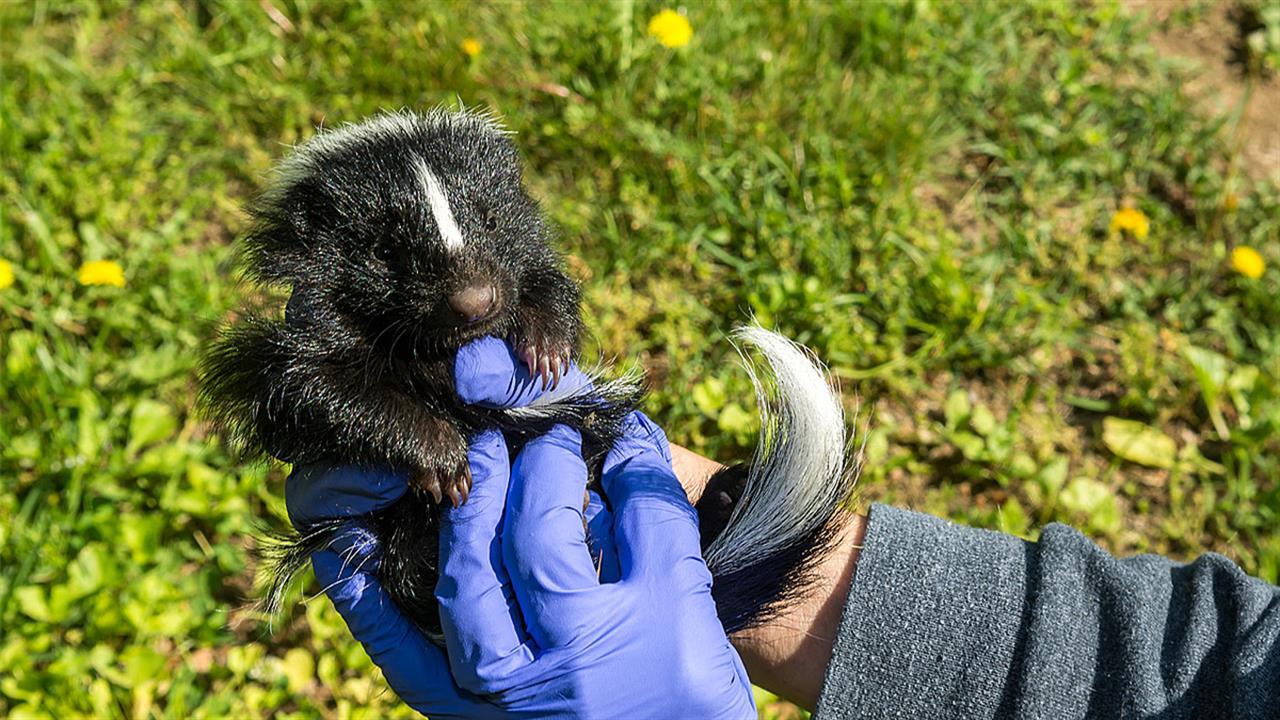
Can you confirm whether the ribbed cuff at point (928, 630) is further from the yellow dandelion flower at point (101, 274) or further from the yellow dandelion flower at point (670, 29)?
the yellow dandelion flower at point (101, 274)

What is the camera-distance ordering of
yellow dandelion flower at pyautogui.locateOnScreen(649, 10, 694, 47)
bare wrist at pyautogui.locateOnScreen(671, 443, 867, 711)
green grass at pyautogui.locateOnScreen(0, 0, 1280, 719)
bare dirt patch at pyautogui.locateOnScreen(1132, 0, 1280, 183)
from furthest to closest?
bare dirt patch at pyautogui.locateOnScreen(1132, 0, 1280, 183)
yellow dandelion flower at pyautogui.locateOnScreen(649, 10, 694, 47)
green grass at pyautogui.locateOnScreen(0, 0, 1280, 719)
bare wrist at pyautogui.locateOnScreen(671, 443, 867, 711)

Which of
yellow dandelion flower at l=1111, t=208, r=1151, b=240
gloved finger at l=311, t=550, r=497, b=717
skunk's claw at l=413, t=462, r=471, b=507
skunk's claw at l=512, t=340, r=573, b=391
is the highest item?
skunk's claw at l=512, t=340, r=573, b=391

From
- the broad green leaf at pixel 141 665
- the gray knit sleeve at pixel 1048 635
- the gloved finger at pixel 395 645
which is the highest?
the gloved finger at pixel 395 645

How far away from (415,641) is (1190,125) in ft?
12.4

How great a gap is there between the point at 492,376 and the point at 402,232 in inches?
14.9

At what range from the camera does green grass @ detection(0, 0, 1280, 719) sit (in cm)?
359

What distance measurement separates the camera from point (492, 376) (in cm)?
243

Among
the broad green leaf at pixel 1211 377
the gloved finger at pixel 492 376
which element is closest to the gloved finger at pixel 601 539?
the gloved finger at pixel 492 376

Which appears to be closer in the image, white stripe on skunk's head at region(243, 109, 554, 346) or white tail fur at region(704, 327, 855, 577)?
white stripe on skunk's head at region(243, 109, 554, 346)

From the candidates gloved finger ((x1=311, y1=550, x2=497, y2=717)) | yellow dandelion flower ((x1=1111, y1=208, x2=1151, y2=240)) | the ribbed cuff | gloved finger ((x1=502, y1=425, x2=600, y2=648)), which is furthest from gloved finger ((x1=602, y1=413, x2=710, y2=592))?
yellow dandelion flower ((x1=1111, y1=208, x2=1151, y2=240))

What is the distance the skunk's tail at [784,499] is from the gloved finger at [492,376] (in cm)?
53

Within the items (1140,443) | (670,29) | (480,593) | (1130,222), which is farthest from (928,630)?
(670,29)

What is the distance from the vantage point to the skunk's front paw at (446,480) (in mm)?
2363

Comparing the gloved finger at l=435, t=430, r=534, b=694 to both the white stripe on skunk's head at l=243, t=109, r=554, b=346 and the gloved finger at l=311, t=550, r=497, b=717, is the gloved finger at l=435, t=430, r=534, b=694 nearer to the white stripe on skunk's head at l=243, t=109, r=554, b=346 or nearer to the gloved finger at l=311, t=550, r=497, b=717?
the gloved finger at l=311, t=550, r=497, b=717
